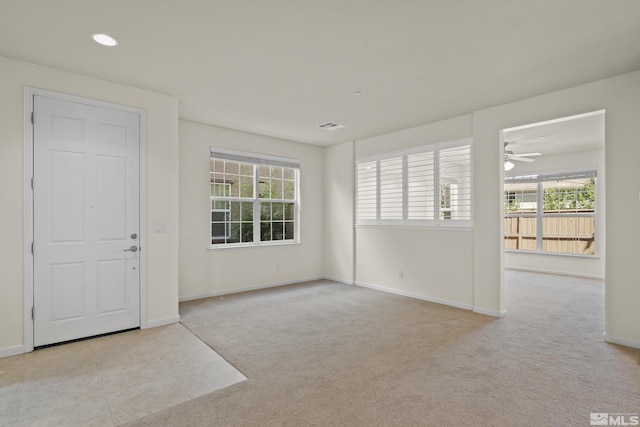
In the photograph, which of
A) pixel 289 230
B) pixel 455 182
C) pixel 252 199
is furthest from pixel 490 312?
pixel 252 199

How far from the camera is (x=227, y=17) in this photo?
7.69 feet

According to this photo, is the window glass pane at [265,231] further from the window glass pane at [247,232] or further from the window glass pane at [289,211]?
the window glass pane at [289,211]

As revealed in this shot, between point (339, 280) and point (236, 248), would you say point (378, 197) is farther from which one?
point (236, 248)

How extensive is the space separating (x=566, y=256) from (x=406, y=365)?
6.32m

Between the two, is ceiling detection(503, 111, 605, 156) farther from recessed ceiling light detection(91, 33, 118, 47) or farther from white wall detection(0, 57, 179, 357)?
recessed ceiling light detection(91, 33, 118, 47)

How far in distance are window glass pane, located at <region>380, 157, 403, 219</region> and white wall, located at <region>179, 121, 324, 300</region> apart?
1444 millimetres

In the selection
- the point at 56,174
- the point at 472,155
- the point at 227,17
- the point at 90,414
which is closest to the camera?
the point at 90,414

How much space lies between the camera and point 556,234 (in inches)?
294

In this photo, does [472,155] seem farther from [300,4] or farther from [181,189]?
[181,189]

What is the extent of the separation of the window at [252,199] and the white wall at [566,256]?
18.1ft

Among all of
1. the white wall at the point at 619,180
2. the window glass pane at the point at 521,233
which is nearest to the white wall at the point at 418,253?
the white wall at the point at 619,180

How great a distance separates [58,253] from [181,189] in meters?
1.86

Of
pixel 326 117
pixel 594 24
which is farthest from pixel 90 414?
pixel 594 24
